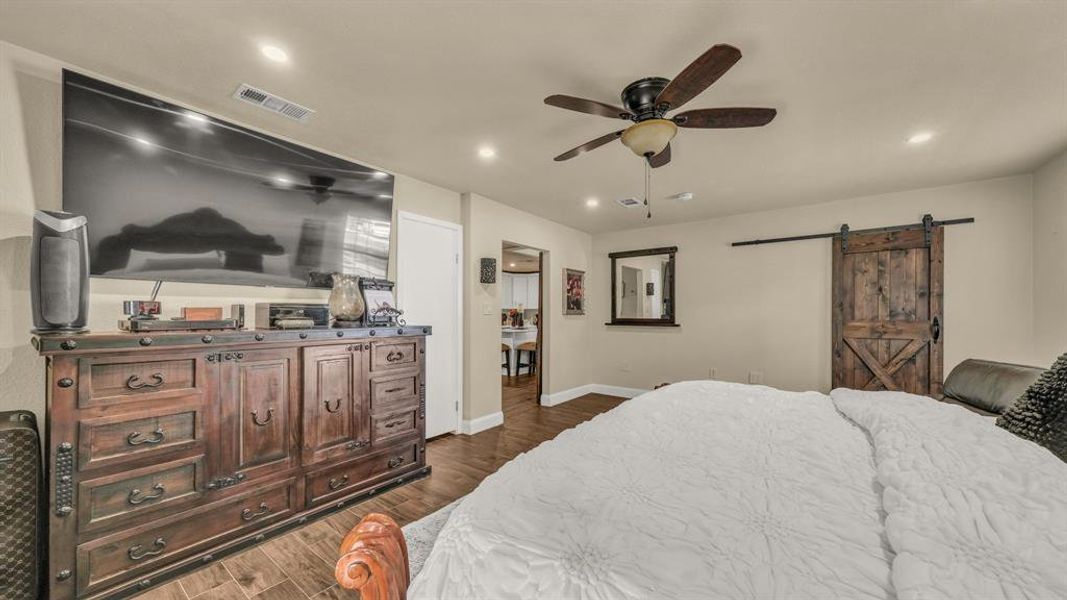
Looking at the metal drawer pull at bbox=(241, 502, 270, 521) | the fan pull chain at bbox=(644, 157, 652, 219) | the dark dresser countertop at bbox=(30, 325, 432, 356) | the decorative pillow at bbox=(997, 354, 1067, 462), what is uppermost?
the fan pull chain at bbox=(644, 157, 652, 219)

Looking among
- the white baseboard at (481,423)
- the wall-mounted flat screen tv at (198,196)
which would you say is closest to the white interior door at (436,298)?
the white baseboard at (481,423)

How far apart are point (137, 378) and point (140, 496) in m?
0.52

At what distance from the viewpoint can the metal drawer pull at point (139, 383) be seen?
5.57ft

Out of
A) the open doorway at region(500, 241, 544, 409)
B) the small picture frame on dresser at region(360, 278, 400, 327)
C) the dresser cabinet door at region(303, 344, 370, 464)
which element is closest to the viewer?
the dresser cabinet door at region(303, 344, 370, 464)

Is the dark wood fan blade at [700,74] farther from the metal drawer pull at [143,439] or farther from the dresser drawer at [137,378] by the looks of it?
the metal drawer pull at [143,439]

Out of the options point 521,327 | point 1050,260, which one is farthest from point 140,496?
point 521,327

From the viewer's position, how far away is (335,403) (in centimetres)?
239

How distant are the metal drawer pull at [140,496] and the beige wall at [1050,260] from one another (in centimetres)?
573

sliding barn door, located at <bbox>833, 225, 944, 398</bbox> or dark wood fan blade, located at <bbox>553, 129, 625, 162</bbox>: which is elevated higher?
dark wood fan blade, located at <bbox>553, 129, 625, 162</bbox>

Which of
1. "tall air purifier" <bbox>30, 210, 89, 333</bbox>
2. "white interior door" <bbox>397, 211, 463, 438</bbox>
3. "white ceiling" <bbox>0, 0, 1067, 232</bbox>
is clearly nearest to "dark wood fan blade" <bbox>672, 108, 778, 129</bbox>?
"white ceiling" <bbox>0, 0, 1067, 232</bbox>

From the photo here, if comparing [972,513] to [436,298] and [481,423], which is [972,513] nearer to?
[436,298]

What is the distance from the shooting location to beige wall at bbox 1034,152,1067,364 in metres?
2.91

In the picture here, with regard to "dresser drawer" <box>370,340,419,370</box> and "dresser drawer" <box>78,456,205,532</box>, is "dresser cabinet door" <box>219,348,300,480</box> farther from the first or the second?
"dresser drawer" <box>370,340,419,370</box>

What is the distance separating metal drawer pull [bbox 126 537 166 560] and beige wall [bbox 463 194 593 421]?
7.86ft
